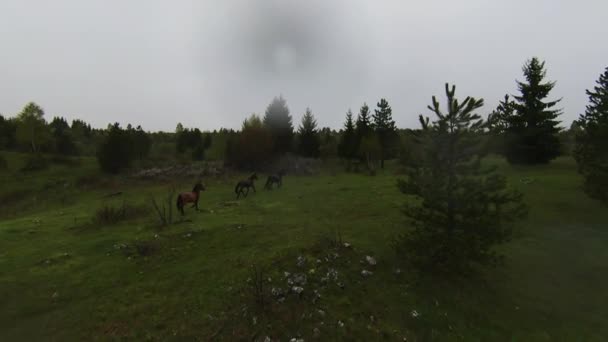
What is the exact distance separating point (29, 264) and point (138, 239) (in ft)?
13.4

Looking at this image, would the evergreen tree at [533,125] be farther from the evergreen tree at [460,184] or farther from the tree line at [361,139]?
the evergreen tree at [460,184]

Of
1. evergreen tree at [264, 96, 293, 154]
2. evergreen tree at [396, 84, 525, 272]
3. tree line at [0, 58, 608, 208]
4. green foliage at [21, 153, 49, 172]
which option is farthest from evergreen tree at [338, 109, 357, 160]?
green foliage at [21, 153, 49, 172]

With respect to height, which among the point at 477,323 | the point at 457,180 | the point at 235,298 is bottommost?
the point at 477,323

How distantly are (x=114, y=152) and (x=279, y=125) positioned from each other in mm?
28622

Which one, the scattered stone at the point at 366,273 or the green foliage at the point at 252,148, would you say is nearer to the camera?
the scattered stone at the point at 366,273

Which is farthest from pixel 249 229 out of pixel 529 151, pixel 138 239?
pixel 529 151

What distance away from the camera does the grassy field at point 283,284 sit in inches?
330

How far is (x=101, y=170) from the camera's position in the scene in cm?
5094

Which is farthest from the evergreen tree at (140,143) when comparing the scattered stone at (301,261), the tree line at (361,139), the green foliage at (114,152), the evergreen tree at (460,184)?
the evergreen tree at (460,184)

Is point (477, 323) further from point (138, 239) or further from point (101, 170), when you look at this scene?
point (101, 170)

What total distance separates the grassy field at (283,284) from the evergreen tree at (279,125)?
1381 inches

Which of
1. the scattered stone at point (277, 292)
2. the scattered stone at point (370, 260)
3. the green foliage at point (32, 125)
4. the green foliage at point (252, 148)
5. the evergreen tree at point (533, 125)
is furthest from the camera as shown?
the green foliage at point (32, 125)

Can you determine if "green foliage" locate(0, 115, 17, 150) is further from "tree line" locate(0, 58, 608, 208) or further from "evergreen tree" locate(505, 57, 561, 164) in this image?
"evergreen tree" locate(505, 57, 561, 164)

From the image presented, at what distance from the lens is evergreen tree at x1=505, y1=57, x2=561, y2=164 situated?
3550 centimetres
